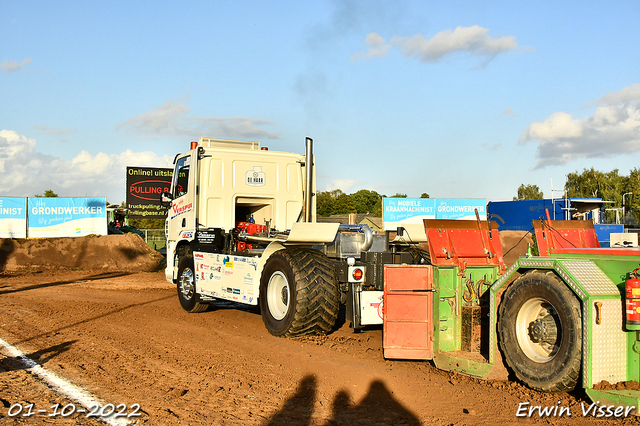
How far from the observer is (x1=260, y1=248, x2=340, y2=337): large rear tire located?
8.35 m

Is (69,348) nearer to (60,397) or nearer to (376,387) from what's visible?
(60,397)

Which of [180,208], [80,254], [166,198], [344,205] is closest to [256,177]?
[180,208]

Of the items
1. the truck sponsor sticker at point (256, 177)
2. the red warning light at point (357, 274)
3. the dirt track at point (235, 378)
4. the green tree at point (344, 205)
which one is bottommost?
the dirt track at point (235, 378)

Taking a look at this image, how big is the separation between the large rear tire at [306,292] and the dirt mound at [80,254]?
1524 centimetres

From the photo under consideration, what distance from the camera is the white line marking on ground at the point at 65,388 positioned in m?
4.94

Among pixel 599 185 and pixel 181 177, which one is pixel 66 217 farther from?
pixel 599 185

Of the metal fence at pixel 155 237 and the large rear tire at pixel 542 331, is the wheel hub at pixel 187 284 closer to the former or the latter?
the large rear tire at pixel 542 331

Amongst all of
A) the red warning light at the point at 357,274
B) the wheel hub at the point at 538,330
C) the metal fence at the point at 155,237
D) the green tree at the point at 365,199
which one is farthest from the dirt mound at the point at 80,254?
the green tree at the point at 365,199

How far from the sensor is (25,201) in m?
22.5

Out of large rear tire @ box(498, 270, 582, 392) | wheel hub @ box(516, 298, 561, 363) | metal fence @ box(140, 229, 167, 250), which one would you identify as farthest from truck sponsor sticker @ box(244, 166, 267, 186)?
metal fence @ box(140, 229, 167, 250)

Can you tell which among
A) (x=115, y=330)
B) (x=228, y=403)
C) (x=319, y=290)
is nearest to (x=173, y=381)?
(x=228, y=403)

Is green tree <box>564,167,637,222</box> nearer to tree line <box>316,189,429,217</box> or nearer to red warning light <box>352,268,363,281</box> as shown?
tree line <box>316,189,429,217</box>

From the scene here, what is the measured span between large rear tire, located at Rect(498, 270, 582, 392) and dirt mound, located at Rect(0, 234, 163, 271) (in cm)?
1892

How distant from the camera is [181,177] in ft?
40.1
